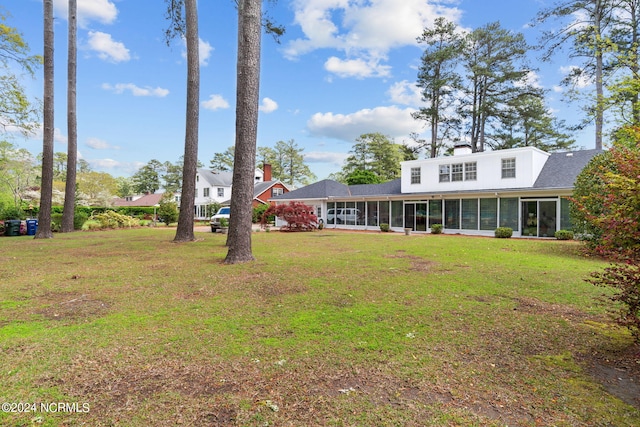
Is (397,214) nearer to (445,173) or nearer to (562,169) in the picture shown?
(445,173)

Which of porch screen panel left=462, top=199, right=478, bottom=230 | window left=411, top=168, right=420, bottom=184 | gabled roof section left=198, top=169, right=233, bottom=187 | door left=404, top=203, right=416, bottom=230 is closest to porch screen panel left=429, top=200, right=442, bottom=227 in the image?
door left=404, top=203, right=416, bottom=230

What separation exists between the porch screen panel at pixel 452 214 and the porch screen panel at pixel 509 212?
7.87 feet

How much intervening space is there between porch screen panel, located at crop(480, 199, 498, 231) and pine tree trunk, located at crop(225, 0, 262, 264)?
49.1 ft

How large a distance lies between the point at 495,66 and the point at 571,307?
28.4m

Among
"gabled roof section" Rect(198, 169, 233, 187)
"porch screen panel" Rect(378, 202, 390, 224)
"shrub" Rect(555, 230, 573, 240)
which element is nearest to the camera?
"shrub" Rect(555, 230, 573, 240)

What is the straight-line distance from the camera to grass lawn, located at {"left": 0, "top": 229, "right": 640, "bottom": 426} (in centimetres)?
234

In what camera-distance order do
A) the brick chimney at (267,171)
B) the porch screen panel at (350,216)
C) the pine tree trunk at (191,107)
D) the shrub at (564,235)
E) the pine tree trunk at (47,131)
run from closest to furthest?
the pine tree trunk at (191,107), the pine tree trunk at (47,131), the shrub at (564,235), the porch screen panel at (350,216), the brick chimney at (267,171)

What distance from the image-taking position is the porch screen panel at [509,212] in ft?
56.5

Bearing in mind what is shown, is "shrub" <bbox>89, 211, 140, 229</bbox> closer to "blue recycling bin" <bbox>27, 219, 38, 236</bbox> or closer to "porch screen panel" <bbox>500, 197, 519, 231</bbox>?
"blue recycling bin" <bbox>27, 219, 38, 236</bbox>

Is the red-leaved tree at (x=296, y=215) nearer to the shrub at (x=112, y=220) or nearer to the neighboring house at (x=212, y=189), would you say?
the shrub at (x=112, y=220)

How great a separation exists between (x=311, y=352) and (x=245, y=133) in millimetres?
6595

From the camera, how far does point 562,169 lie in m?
17.1

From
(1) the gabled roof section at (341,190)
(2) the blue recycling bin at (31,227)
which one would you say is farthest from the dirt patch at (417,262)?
(2) the blue recycling bin at (31,227)

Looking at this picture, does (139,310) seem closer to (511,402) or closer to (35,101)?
(511,402)
